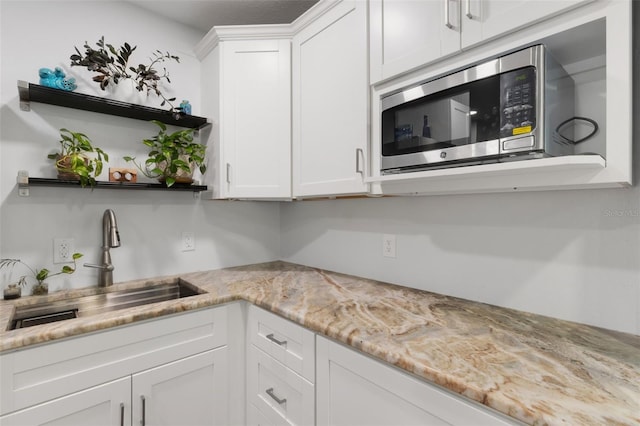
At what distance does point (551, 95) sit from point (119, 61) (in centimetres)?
195

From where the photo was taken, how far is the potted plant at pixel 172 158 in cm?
172

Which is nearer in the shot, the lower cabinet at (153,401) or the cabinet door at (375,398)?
the cabinet door at (375,398)

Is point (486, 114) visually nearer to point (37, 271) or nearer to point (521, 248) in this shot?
point (521, 248)

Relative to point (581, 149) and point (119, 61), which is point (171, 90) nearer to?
point (119, 61)

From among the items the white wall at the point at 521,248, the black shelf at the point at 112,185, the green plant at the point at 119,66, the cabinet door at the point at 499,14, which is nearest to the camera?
the cabinet door at the point at 499,14

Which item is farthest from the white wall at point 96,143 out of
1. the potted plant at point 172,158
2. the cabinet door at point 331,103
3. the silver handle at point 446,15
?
the silver handle at point 446,15

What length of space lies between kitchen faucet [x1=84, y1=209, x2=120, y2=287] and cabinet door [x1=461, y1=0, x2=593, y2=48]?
5.73 feet

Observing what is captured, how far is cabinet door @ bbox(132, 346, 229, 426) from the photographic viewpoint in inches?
52.4

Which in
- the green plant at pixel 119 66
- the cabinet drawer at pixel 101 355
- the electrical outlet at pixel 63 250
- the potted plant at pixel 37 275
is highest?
the green plant at pixel 119 66

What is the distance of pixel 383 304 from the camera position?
136 cm

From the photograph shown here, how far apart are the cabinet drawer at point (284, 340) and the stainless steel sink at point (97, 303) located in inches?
14.7

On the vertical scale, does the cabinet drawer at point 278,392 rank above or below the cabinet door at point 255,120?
below

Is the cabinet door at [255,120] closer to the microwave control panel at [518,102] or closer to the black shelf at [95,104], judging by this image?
the black shelf at [95,104]

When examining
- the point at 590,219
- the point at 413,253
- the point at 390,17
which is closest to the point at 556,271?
the point at 590,219
